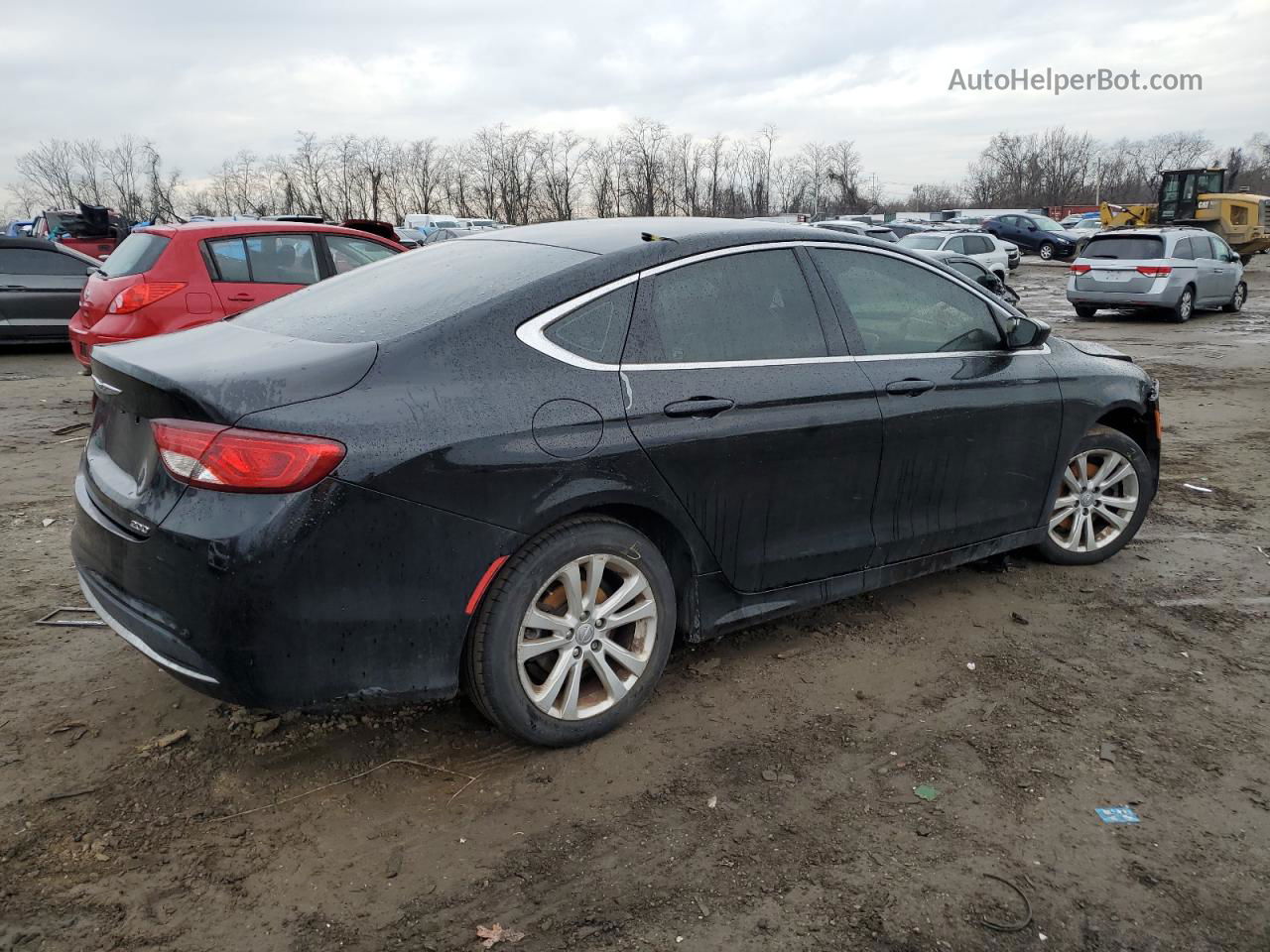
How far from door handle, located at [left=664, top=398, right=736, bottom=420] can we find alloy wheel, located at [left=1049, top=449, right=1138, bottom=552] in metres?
2.19

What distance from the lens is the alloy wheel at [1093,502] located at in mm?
4594

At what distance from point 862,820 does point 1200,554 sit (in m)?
Answer: 3.28

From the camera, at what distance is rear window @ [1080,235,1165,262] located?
17266 millimetres

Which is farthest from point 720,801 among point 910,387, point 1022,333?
point 1022,333

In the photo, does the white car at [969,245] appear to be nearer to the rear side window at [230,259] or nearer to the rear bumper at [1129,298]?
the rear bumper at [1129,298]

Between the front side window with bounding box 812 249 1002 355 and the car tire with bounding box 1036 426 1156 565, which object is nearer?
the front side window with bounding box 812 249 1002 355

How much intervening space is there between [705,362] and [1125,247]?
17143 millimetres

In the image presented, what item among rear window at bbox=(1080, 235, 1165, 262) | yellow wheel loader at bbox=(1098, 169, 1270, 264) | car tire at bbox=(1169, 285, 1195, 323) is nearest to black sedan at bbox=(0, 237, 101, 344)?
rear window at bbox=(1080, 235, 1165, 262)

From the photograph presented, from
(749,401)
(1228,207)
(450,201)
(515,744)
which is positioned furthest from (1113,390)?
(450,201)

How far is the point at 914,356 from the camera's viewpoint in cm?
379

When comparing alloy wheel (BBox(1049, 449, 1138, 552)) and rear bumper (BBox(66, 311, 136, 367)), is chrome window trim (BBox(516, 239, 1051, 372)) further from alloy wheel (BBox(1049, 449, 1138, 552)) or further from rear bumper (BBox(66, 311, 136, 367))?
rear bumper (BBox(66, 311, 136, 367))

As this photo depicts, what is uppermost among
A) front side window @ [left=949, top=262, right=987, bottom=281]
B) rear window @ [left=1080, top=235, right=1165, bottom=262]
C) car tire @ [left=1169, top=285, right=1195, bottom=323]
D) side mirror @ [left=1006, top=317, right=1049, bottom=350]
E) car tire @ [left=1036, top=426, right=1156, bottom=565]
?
rear window @ [left=1080, top=235, right=1165, bottom=262]

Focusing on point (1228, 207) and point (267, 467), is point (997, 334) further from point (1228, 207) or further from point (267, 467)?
point (1228, 207)

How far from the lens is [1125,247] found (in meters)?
17.4
